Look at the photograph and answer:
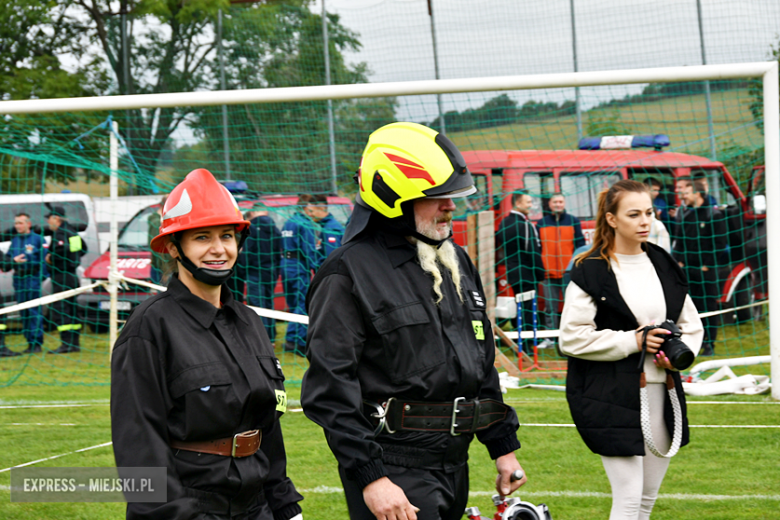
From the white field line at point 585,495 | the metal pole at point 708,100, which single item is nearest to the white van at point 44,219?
the white field line at point 585,495

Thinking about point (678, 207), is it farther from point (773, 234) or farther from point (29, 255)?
point (29, 255)

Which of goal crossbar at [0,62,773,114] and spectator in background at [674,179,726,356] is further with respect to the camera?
spectator in background at [674,179,726,356]

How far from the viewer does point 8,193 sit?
14.7m

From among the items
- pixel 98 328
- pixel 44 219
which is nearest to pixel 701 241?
pixel 98 328

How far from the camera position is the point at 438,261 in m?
2.80

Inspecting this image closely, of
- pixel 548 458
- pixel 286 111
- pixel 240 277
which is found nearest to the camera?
pixel 548 458

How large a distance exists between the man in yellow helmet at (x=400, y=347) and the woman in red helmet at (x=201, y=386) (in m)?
0.21

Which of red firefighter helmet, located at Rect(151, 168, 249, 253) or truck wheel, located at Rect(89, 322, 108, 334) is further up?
red firefighter helmet, located at Rect(151, 168, 249, 253)

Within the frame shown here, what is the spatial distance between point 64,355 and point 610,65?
39.1ft

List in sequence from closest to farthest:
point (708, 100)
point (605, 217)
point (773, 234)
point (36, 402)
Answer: point (605, 217), point (773, 234), point (36, 402), point (708, 100)

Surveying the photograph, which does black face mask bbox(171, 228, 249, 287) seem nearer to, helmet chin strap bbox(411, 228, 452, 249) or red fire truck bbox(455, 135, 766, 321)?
helmet chin strap bbox(411, 228, 452, 249)

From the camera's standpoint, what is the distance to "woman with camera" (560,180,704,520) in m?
3.49

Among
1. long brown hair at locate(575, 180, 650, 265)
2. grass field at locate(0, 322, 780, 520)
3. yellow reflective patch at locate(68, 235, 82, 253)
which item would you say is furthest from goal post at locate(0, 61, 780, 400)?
yellow reflective patch at locate(68, 235, 82, 253)

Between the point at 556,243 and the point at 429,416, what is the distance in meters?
8.87
